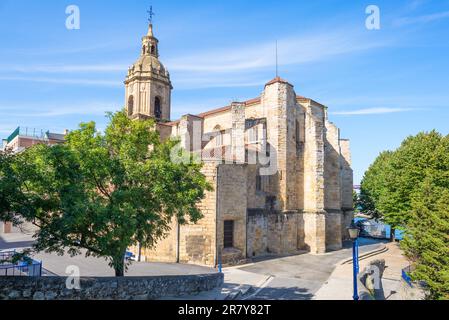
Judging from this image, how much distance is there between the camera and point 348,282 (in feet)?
53.7

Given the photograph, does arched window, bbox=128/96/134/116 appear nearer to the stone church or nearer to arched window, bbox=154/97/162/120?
arched window, bbox=154/97/162/120

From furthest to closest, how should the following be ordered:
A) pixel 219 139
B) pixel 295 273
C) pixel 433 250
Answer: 1. pixel 219 139
2. pixel 295 273
3. pixel 433 250

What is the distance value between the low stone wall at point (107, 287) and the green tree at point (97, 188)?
2.67 feet

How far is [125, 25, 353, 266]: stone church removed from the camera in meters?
19.2

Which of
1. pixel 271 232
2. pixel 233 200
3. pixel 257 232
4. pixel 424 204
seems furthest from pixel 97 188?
pixel 424 204

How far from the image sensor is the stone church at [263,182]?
19.2 metres

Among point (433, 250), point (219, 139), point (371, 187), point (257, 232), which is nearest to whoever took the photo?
point (433, 250)

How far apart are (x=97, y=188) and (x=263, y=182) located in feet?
54.3

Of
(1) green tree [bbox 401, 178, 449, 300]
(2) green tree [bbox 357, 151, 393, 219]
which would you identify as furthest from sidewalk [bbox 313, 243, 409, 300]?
(2) green tree [bbox 357, 151, 393, 219]

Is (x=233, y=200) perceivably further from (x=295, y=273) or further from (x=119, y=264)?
(x=119, y=264)

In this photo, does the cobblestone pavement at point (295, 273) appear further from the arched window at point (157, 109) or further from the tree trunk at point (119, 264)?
the arched window at point (157, 109)

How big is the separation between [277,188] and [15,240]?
22317 mm

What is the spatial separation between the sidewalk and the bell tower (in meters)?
25.4

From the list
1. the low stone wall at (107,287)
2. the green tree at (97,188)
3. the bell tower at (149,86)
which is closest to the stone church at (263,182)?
the bell tower at (149,86)
